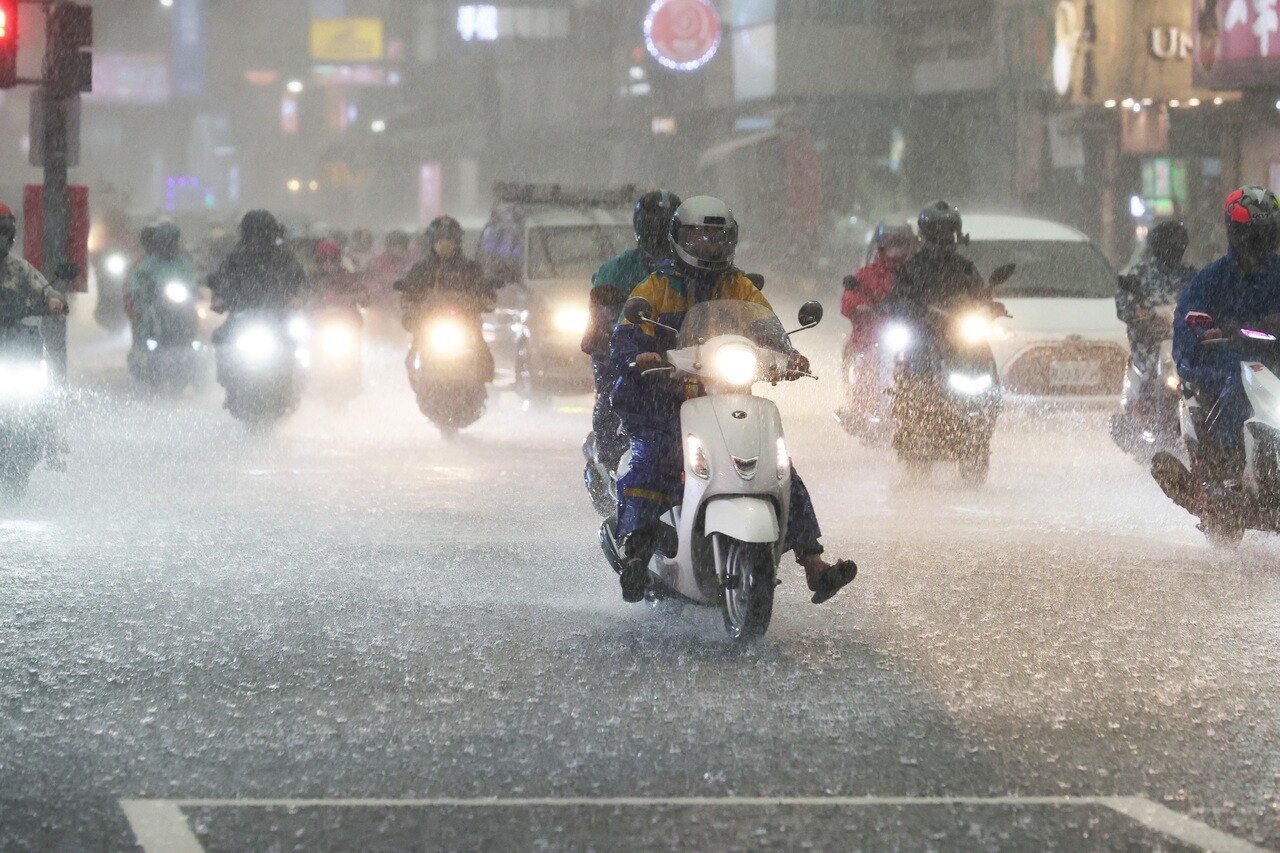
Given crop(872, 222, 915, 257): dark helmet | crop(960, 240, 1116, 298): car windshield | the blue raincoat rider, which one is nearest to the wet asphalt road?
the blue raincoat rider

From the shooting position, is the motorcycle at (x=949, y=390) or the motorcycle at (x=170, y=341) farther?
the motorcycle at (x=170, y=341)

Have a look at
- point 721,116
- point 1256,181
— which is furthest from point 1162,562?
point 721,116

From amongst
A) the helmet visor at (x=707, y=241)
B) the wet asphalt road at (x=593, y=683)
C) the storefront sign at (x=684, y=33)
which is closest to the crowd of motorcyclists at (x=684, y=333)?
the helmet visor at (x=707, y=241)

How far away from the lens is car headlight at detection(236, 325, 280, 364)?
1617cm

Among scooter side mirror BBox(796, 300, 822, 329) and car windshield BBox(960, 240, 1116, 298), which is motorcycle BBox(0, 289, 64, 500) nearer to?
scooter side mirror BBox(796, 300, 822, 329)

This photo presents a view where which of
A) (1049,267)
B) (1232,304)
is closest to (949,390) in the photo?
(1232,304)

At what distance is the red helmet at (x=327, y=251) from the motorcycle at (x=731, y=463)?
10552 millimetres

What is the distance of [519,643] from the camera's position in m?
7.48

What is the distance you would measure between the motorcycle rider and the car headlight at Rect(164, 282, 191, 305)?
38.8 ft

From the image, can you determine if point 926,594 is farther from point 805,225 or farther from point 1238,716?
point 805,225

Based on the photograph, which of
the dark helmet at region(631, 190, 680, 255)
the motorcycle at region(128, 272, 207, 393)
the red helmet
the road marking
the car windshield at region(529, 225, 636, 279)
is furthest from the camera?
the car windshield at region(529, 225, 636, 279)

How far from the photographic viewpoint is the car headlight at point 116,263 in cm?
3015

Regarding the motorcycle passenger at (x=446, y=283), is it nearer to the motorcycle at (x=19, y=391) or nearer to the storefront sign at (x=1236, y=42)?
the motorcycle at (x=19, y=391)

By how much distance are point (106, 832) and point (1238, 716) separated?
11.1 ft
